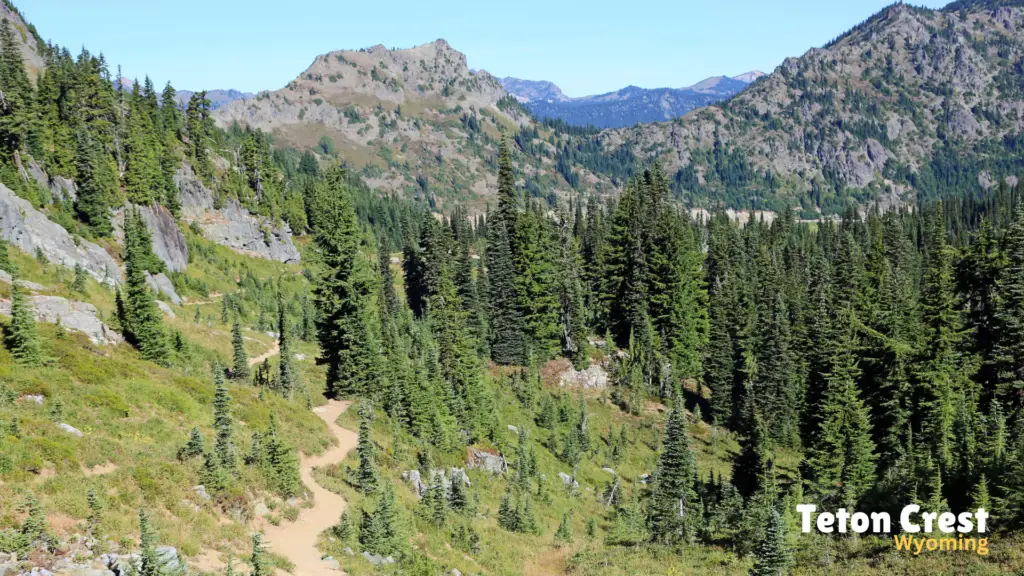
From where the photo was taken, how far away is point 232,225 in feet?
360

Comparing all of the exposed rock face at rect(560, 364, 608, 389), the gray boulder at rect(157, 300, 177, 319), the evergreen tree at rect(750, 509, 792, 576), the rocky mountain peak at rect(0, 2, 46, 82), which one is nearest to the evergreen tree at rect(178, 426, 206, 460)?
the evergreen tree at rect(750, 509, 792, 576)

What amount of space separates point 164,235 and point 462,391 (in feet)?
196

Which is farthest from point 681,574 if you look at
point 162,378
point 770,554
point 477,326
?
point 477,326

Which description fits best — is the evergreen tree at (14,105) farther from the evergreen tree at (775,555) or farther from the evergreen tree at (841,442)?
the evergreen tree at (841,442)

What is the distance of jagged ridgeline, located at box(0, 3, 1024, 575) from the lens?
2347cm

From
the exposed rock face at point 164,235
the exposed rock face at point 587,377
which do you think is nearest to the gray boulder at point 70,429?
the exposed rock face at point 587,377

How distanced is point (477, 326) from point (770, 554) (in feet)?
152

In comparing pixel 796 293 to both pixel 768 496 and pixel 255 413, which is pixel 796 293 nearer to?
pixel 768 496

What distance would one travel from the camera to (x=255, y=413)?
33.6 m

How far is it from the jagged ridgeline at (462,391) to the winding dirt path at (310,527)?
0.46ft

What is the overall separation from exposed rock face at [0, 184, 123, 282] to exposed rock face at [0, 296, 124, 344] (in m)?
18.5

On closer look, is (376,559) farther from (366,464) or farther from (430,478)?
(430,478)

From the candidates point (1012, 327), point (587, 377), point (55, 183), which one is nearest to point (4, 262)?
point (55, 183)

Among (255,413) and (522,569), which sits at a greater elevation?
(255,413)
